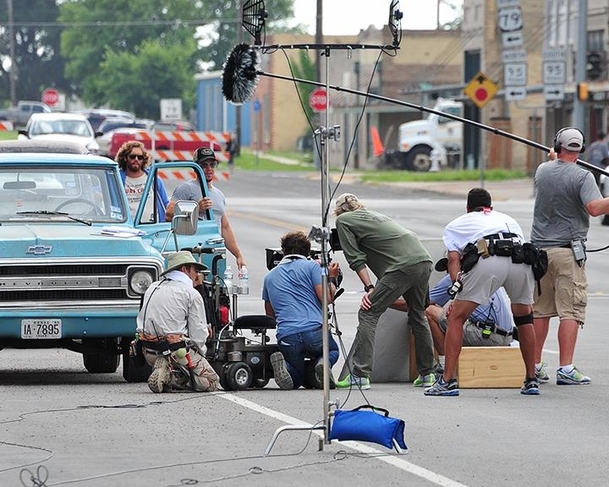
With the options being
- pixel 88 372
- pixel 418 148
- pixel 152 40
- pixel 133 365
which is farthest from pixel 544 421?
pixel 152 40

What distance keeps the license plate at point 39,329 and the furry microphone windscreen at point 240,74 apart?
2.29m

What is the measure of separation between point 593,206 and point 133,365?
12.6ft

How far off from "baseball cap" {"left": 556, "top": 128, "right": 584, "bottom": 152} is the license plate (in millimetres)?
4192

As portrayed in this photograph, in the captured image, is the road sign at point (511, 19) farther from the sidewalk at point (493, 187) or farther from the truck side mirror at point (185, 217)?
the truck side mirror at point (185, 217)

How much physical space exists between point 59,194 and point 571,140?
14.1 feet

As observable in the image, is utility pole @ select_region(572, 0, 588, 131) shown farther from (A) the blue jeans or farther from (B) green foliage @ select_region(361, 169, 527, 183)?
(A) the blue jeans

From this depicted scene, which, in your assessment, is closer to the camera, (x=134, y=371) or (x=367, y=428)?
(x=367, y=428)

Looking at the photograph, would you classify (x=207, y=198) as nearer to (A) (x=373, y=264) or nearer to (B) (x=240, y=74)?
(A) (x=373, y=264)

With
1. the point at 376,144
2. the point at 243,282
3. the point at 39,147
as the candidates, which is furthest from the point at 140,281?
the point at 376,144

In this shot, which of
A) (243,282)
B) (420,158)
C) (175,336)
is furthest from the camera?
(420,158)

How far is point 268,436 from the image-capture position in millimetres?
10211

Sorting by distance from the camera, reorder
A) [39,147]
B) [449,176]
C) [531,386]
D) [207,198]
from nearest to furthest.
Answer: [531,386] < [207,198] < [39,147] < [449,176]

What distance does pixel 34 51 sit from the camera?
137 m

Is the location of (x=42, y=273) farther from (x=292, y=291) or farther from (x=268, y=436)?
(x=268, y=436)
